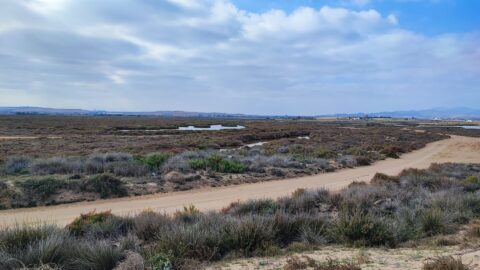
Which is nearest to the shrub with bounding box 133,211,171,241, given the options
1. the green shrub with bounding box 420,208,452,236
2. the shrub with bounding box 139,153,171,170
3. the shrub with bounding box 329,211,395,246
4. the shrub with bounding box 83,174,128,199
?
the shrub with bounding box 329,211,395,246

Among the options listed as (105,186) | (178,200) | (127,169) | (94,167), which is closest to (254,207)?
(178,200)

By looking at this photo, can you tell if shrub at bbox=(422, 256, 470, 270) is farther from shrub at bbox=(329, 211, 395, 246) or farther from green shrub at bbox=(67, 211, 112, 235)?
green shrub at bbox=(67, 211, 112, 235)

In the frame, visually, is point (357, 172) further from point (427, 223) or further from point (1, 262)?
point (1, 262)

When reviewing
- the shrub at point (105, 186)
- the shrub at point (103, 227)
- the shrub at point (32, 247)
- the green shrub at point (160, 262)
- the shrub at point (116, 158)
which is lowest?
the shrub at point (105, 186)

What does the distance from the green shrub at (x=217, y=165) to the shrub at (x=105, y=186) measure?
609 cm

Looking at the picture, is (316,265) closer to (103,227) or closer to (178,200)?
(103,227)

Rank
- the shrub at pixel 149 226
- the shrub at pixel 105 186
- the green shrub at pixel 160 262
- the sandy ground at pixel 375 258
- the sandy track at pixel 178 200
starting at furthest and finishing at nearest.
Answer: the shrub at pixel 105 186 < the sandy track at pixel 178 200 < the shrub at pixel 149 226 < the sandy ground at pixel 375 258 < the green shrub at pixel 160 262

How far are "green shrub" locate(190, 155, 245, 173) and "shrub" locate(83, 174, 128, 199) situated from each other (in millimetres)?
6092

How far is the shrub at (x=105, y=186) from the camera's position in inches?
680

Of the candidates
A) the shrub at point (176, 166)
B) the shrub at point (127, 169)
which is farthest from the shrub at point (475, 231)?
the shrub at point (127, 169)

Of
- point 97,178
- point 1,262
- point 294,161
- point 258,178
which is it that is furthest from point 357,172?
point 1,262

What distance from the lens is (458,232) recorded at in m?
9.99

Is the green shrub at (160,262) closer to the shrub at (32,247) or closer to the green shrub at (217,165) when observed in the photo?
the shrub at (32,247)

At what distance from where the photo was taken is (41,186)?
16.4m
